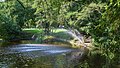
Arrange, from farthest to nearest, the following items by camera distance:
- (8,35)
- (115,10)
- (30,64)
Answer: (8,35)
(30,64)
(115,10)

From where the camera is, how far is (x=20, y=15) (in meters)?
55.9

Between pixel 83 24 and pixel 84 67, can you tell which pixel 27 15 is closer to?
pixel 83 24

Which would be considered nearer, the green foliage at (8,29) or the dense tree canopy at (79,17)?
the dense tree canopy at (79,17)

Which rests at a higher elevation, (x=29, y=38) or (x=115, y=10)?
(x=115, y=10)

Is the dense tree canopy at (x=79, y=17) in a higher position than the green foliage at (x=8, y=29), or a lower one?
higher

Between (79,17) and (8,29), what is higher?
(79,17)

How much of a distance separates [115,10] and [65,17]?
111 feet

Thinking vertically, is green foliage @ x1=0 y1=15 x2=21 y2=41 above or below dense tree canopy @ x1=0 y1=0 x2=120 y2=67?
below

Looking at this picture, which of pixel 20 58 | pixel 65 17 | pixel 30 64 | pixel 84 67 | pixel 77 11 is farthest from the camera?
pixel 65 17

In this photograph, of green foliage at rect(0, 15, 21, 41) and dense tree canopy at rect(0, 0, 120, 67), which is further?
green foliage at rect(0, 15, 21, 41)

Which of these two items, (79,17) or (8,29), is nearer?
(79,17)

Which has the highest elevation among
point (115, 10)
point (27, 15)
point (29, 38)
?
Answer: point (115, 10)

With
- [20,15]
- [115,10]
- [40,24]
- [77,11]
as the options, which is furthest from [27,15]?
[115,10]

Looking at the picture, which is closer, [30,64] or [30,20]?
[30,64]
